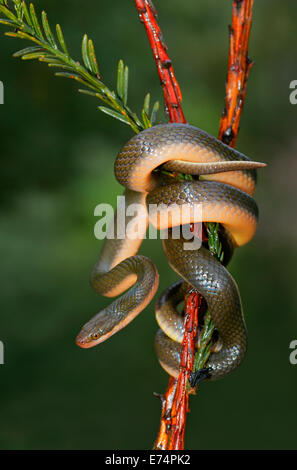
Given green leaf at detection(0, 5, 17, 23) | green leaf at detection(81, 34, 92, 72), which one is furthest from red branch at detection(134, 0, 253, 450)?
green leaf at detection(0, 5, 17, 23)

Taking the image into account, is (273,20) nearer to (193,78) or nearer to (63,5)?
(193,78)

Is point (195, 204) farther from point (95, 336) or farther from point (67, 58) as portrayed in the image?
point (95, 336)

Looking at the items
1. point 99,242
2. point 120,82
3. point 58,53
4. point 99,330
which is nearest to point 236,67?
point 120,82

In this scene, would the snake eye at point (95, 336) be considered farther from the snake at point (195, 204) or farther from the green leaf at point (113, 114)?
the green leaf at point (113, 114)

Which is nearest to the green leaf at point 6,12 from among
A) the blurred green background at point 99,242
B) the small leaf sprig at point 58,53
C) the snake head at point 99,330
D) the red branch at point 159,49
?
→ the small leaf sprig at point 58,53

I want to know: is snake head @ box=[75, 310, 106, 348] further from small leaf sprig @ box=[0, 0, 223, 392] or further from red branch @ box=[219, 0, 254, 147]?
red branch @ box=[219, 0, 254, 147]

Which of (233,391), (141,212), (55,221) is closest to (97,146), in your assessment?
(55,221)
